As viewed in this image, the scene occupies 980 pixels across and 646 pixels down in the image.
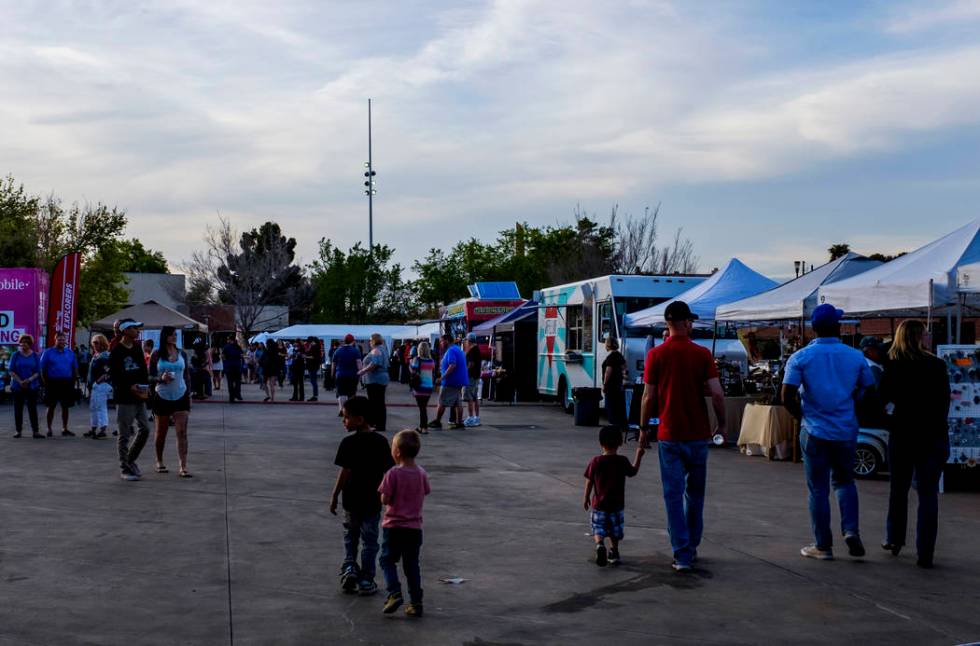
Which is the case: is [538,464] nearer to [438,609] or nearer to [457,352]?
[457,352]

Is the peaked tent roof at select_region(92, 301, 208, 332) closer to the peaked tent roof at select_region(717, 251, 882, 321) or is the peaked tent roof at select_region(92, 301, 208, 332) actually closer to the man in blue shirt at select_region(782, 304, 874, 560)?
the peaked tent roof at select_region(717, 251, 882, 321)

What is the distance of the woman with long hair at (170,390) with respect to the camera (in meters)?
13.0

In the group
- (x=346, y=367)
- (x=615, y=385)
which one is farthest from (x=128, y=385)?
(x=346, y=367)

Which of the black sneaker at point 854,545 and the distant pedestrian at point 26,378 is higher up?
the distant pedestrian at point 26,378

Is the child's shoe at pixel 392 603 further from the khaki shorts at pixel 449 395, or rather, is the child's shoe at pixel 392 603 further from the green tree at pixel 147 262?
the green tree at pixel 147 262

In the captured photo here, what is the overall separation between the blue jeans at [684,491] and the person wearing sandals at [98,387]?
1245cm

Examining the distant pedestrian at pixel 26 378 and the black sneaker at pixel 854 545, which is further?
the distant pedestrian at pixel 26 378

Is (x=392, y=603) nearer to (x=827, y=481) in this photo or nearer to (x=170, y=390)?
(x=827, y=481)

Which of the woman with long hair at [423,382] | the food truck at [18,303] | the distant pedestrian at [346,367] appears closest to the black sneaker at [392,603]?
the woman with long hair at [423,382]

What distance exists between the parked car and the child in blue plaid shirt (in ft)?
20.4

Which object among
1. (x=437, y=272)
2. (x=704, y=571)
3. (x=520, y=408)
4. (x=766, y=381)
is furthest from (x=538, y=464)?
(x=437, y=272)

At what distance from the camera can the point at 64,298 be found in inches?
1107

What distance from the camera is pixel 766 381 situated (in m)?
17.5

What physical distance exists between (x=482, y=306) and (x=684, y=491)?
2833 cm
